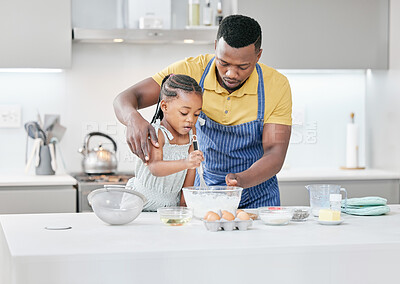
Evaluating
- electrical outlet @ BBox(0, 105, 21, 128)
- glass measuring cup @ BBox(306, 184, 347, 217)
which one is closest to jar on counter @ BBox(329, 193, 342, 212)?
glass measuring cup @ BBox(306, 184, 347, 217)

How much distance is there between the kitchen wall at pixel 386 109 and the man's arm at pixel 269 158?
153 centimetres

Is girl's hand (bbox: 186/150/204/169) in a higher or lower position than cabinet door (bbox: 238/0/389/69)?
lower

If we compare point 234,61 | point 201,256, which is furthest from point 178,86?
point 201,256

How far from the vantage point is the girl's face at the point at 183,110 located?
2.04 m

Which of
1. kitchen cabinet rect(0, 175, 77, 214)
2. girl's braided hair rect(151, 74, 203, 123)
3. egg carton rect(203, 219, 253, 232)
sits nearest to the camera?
egg carton rect(203, 219, 253, 232)

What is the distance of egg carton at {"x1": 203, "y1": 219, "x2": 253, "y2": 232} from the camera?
1.66 metres

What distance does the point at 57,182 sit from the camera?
3.24 m

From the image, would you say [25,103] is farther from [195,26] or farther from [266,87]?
[266,87]

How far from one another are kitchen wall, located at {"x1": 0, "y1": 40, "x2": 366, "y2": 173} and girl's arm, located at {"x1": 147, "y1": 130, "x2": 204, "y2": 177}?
180 centimetres

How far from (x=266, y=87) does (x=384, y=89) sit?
5.51 ft

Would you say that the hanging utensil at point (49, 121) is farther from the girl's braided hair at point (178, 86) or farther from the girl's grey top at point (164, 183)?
the girl's braided hair at point (178, 86)

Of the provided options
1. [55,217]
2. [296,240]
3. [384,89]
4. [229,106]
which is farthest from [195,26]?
[296,240]

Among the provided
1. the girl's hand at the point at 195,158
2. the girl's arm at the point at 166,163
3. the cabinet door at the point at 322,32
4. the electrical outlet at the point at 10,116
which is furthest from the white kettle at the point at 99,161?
the girl's hand at the point at 195,158

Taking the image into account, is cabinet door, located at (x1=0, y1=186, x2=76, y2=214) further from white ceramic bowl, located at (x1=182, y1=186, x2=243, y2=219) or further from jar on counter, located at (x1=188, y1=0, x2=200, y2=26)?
white ceramic bowl, located at (x1=182, y1=186, x2=243, y2=219)
